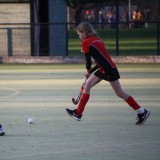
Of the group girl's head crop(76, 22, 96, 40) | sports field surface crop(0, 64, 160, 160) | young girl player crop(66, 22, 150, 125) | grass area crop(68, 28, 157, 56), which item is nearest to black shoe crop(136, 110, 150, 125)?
young girl player crop(66, 22, 150, 125)

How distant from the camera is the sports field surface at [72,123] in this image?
11.4 metres

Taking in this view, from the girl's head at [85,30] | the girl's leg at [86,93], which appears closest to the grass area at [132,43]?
the girl's leg at [86,93]

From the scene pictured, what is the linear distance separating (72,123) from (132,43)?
24622mm

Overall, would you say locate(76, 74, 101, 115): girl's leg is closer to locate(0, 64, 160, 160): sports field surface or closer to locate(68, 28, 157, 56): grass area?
locate(0, 64, 160, 160): sports field surface

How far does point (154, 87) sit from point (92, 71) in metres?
7.10

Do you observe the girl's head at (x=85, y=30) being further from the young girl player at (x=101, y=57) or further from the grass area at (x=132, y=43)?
the grass area at (x=132, y=43)

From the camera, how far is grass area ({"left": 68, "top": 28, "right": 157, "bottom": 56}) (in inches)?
1405

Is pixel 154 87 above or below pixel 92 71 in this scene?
below

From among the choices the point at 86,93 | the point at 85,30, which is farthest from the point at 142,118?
the point at 85,30

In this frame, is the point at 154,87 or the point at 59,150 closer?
the point at 59,150

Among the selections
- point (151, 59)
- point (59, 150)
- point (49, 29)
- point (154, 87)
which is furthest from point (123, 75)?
point (59, 150)

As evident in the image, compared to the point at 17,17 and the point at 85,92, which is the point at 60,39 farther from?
the point at 85,92

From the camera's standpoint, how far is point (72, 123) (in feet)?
47.4

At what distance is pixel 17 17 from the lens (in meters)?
32.9
